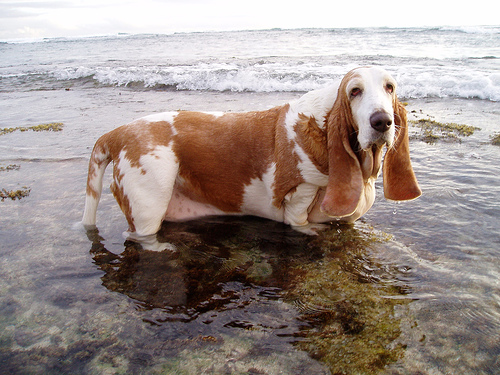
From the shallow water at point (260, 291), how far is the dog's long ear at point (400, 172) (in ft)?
1.53

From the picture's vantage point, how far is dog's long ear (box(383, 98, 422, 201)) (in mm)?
2926

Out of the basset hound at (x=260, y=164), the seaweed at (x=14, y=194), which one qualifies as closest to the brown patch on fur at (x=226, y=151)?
the basset hound at (x=260, y=164)

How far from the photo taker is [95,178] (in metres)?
3.45

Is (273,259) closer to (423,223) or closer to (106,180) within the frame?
(423,223)

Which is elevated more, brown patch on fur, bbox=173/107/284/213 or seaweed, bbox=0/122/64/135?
brown patch on fur, bbox=173/107/284/213

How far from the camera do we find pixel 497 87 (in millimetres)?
8734

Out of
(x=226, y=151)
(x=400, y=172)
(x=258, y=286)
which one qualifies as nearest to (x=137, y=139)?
(x=226, y=151)

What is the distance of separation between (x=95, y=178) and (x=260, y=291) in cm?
188

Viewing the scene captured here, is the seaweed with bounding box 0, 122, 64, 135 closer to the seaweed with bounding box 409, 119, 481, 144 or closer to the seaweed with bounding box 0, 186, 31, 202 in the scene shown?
the seaweed with bounding box 0, 186, 31, 202

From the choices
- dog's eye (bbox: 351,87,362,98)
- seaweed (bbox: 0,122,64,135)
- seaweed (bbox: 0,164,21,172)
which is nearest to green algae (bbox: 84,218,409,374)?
dog's eye (bbox: 351,87,362,98)

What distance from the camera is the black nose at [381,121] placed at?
243cm

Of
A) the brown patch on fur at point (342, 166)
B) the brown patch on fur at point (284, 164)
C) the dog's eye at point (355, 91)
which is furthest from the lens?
the brown patch on fur at point (284, 164)

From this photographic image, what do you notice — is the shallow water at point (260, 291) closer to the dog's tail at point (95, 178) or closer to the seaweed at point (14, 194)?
the seaweed at point (14, 194)

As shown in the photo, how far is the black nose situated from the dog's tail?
7.75 ft
